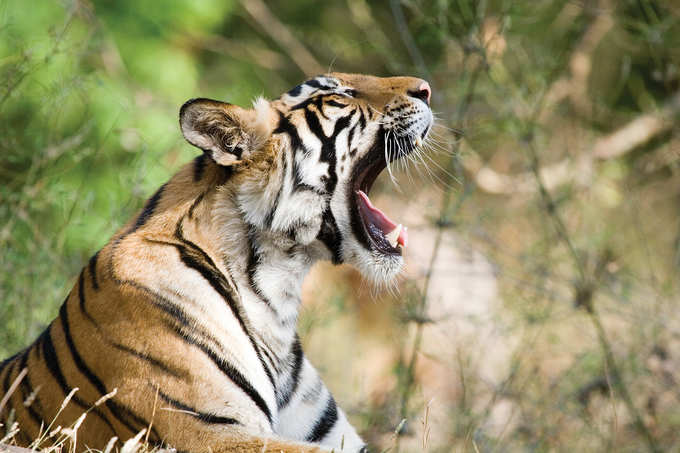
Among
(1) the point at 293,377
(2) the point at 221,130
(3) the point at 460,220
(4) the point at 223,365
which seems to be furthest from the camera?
(3) the point at 460,220

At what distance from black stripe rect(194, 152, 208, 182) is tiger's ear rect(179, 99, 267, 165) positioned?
11 centimetres

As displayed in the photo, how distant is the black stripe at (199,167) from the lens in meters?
2.75

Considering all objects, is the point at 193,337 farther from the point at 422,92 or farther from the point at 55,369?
the point at 422,92

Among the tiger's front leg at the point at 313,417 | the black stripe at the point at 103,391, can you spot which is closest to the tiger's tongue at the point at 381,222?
the tiger's front leg at the point at 313,417

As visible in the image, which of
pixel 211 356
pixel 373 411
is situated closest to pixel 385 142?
pixel 211 356

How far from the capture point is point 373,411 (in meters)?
4.62

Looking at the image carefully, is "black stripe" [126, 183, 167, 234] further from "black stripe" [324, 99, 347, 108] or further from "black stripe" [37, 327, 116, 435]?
"black stripe" [324, 99, 347, 108]

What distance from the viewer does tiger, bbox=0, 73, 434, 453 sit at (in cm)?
237

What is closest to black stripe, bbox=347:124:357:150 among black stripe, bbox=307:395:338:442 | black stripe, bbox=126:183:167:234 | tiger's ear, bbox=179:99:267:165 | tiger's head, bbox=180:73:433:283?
tiger's head, bbox=180:73:433:283

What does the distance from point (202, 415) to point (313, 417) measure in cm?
57

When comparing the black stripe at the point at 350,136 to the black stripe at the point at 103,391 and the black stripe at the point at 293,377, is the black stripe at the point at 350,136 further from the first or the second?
the black stripe at the point at 103,391

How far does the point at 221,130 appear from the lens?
2674mm

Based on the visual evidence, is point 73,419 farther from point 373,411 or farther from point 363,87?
point 373,411

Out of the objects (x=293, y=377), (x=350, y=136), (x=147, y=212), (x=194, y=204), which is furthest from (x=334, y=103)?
(x=293, y=377)
